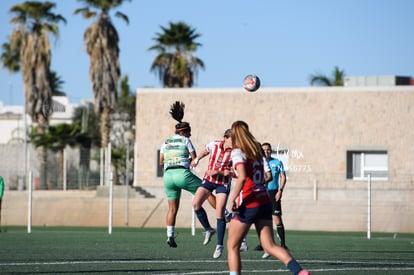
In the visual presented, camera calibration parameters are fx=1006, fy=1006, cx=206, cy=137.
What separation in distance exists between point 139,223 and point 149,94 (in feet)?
39.3

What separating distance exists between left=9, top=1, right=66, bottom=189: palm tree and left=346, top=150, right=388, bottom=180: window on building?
21.5m

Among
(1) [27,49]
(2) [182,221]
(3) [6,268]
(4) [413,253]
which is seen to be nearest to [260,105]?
(2) [182,221]

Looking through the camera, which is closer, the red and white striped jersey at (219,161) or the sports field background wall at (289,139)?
the red and white striped jersey at (219,161)

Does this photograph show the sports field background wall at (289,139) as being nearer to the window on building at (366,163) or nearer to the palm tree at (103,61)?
the window on building at (366,163)

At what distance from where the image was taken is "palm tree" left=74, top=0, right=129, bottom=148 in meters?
58.8

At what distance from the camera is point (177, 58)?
62.8 m

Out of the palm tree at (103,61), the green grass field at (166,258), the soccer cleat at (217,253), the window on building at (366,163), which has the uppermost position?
the palm tree at (103,61)

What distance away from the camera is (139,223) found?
36.9 metres

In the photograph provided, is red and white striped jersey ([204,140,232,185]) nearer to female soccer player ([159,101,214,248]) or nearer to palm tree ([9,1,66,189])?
female soccer player ([159,101,214,248])

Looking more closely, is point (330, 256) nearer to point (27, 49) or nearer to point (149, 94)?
point (149, 94)

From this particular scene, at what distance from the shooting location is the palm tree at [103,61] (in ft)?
193

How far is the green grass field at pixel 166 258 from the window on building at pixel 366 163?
A: 22680 mm

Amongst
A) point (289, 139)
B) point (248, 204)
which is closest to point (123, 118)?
point (289, 139)

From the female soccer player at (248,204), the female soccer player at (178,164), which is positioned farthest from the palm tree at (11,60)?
the female soccer player at (248,204)
